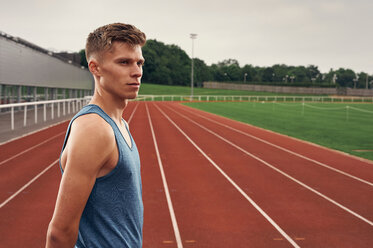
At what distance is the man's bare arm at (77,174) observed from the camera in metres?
1.12

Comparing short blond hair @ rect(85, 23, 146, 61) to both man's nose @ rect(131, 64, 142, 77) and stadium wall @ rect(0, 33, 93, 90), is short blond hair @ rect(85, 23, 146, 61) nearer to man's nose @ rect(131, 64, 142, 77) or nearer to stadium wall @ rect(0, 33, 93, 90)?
man's nose @ rect(131, 64, 142, 77)

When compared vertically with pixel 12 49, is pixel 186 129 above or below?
below

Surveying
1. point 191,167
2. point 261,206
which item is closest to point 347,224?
point 261,206

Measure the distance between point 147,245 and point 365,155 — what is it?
972 centimetres

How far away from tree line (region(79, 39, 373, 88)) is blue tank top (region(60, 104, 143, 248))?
96020mm

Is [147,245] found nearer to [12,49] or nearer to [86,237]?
[86,237]

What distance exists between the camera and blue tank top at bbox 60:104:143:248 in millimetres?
1233

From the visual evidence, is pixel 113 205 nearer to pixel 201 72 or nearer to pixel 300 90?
pixel 300 90

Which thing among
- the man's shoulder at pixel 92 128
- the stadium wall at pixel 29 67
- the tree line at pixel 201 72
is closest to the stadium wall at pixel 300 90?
the tree line at pixel 201 72

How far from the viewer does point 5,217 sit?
5.60 meters

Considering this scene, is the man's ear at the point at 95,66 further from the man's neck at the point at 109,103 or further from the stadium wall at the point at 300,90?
the stadium wall at the point at 300,90

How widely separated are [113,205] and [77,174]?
0.75 feet

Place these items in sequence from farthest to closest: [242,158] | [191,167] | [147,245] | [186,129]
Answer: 1. [186,129]
2. [242,158]
3. [191,167]
4. [147,245]

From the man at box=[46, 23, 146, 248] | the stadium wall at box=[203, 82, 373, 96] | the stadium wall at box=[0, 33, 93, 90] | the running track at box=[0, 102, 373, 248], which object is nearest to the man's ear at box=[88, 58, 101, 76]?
the man at box=[46, 23, 146, 248]
